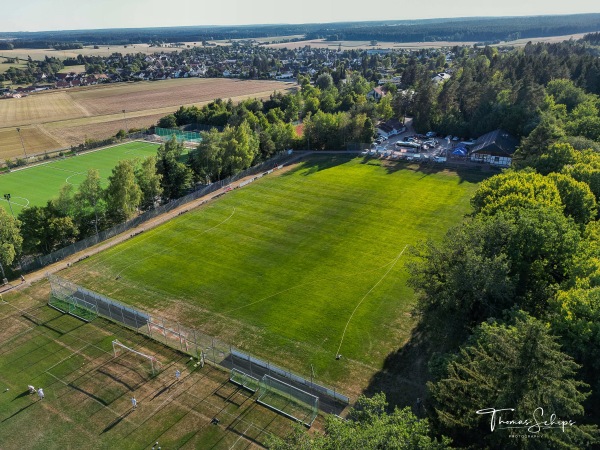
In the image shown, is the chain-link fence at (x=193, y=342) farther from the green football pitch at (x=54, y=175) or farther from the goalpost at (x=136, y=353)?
the green football pitch at (x=54, y=175)

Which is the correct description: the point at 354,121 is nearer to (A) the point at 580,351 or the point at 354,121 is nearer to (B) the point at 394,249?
(B) the point at 394,249

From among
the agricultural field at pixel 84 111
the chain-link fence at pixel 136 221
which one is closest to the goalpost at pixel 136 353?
the chain-link fence at pixel 136 221

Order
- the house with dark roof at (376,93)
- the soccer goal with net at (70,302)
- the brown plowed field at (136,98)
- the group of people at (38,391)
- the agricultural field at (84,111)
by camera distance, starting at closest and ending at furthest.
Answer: the group of people at (38,391) < the soccer goal with net at (70,302) < the agricultural field at (84,111) < the house with dark roof at (376,93) < the brown plowed field at (136,98)

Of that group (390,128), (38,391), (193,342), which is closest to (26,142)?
(390,128)

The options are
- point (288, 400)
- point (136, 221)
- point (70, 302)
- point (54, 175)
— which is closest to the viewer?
point (288, 400)

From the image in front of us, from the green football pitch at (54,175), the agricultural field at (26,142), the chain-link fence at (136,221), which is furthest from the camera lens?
the agricultural field at (26,142)

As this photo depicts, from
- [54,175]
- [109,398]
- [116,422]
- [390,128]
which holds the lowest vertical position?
[116,422]

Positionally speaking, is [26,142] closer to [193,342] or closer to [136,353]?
[136,353]
